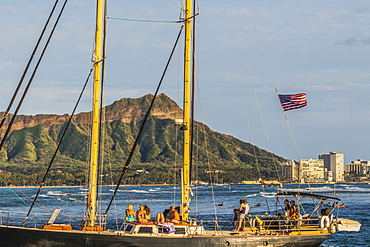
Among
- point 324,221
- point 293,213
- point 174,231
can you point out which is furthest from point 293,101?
point 174,231

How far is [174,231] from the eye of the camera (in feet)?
105

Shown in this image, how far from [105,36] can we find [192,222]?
1045 centimetres

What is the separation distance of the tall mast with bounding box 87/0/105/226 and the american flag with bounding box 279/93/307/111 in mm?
10976

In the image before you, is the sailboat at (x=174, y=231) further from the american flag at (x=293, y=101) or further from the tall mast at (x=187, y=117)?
the american flag at (x=293, y=101)

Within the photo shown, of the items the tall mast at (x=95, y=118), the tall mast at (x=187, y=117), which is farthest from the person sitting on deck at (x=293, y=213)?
the tall mast at (x=95, y=118)

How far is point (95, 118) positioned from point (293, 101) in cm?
1169

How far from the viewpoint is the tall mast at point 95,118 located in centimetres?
3334

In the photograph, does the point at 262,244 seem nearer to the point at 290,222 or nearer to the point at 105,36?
the point at 290,222

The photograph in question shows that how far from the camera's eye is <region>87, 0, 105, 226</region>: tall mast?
33.3m

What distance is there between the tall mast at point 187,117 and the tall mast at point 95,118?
4.50 meters

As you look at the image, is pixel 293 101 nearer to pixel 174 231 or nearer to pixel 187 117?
pixel 187 117

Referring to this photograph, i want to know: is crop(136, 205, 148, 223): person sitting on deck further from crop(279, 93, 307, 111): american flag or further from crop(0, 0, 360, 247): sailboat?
crop(279, 93, 307, 111): american flag

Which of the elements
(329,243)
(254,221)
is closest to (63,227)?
(254,221)

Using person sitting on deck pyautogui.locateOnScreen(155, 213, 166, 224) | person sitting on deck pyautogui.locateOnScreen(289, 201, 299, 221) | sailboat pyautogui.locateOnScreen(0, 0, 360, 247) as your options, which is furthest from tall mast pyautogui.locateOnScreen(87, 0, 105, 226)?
person sitting on deck pyautogui.locateOnScreen(289, 201, 299, 221)
